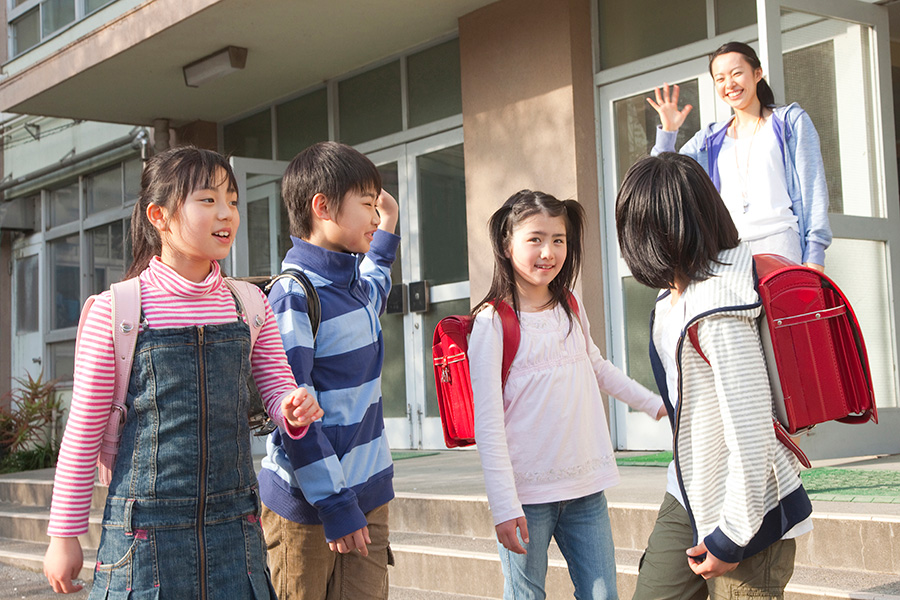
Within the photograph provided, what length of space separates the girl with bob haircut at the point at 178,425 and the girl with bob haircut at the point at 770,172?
245 centimetres

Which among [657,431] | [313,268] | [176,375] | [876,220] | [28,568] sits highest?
[876,220]

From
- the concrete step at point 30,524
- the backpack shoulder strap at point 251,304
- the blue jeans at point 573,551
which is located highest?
the backpack shoulder strap at point 251,304

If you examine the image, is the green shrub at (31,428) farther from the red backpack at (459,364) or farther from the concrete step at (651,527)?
the red backpack at (459,364)

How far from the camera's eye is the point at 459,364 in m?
2.51

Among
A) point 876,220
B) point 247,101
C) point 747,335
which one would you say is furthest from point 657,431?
point 247,101

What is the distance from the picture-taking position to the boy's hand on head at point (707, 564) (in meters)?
1.70

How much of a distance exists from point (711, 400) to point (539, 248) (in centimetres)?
86

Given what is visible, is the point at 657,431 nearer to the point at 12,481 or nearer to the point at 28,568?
the point at 28,568

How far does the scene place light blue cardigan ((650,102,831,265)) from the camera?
392cm

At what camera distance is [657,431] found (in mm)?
6102

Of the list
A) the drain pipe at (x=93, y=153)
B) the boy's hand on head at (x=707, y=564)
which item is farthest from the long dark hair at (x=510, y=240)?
the drain pipe at (x=93, y=153)

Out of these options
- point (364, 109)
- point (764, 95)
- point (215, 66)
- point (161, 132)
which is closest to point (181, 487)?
point (764, 95)

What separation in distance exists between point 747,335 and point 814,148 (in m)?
2.61

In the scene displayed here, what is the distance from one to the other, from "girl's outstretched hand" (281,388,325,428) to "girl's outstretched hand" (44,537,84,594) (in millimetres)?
492
